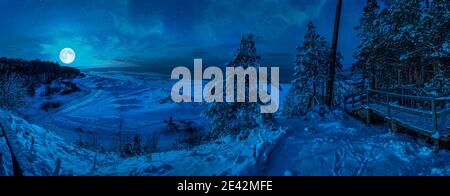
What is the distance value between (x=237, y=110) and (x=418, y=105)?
11.1 metres

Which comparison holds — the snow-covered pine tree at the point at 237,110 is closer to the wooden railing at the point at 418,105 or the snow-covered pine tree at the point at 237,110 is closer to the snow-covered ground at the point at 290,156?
the snow-covered ground at the point at 290,156

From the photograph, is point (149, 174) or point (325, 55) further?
point (325, 55)

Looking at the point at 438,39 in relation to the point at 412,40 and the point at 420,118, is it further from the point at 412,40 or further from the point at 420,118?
the point at 420,118

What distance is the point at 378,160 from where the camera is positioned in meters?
6.87

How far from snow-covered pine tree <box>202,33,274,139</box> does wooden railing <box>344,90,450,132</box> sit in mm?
6830

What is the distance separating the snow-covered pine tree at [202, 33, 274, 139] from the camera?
57.8 feet

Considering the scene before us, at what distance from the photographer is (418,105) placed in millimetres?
15133

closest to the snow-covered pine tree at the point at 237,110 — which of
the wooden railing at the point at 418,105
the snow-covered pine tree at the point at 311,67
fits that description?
the snow-covered pine tree at the point at 311,67

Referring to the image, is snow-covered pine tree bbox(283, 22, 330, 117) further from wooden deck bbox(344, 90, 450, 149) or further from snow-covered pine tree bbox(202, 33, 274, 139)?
wooden deck bbox(344, 90, 450, 149)

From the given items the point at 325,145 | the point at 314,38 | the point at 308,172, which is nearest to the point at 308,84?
the point at 314,38

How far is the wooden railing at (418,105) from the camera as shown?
7512mm

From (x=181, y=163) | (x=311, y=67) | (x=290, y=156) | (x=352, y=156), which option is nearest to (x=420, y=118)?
(x=352, y=156)

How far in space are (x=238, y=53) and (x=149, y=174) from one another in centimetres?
1248
